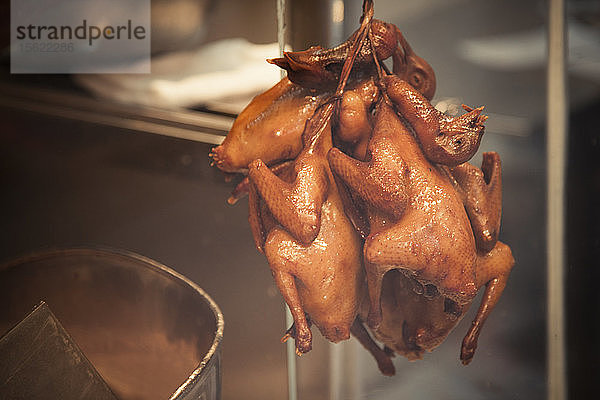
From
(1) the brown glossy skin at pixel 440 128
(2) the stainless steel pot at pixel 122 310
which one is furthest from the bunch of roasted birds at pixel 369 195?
(2) the stainless steel pot at pixel 122 310

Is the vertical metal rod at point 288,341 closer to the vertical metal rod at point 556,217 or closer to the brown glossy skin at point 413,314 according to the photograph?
the brown glossy skin at point 413,314

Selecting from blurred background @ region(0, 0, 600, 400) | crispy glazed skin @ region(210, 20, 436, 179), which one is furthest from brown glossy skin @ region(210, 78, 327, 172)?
blurred background @ region(0, 0, 600, 400)

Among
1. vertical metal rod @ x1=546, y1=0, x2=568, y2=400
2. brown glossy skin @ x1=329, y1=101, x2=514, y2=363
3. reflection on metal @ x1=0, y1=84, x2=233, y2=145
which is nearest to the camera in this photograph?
brown glossy skin @ x1=329, y1=101, x2=514, y2=363

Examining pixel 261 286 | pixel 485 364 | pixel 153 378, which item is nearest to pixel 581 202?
pixel 485 364

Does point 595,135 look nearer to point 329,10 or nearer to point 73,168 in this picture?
point 329,10

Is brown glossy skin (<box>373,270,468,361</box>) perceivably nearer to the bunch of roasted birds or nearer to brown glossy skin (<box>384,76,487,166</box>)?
the bunch of roasted birds

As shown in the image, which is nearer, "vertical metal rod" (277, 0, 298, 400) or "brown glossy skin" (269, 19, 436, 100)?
"brown glossy skin" (269, 19, 436, 100)
